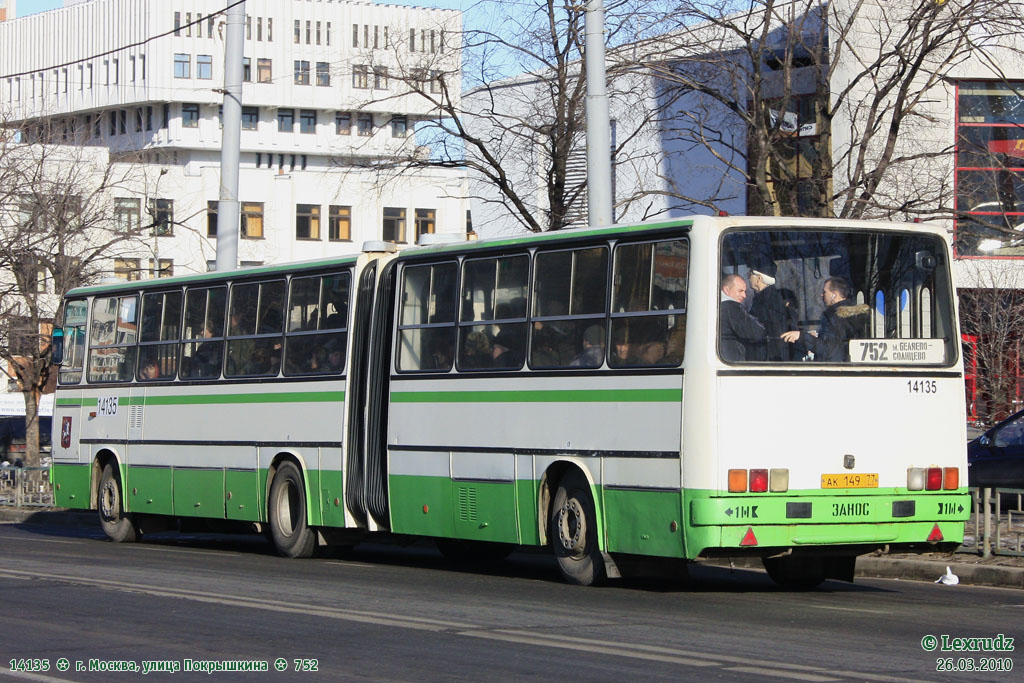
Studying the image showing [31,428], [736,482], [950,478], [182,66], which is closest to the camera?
[736,482]

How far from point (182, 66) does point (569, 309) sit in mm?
97208

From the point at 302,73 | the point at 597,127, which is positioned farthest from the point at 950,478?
the point at 302,73

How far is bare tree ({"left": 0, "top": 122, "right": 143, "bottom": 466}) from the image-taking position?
39.5 metres

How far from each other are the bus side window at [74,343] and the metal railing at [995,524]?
11.8 meters

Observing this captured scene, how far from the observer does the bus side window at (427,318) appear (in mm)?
15242

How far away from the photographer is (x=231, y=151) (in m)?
22.4

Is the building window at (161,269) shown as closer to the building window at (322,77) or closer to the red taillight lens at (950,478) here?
the red taillight lens at (950,478)

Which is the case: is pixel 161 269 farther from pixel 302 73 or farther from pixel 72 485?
pixel 302 73

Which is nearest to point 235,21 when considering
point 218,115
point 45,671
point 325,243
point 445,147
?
point 445,147

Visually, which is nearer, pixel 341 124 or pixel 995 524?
pixel 995 524

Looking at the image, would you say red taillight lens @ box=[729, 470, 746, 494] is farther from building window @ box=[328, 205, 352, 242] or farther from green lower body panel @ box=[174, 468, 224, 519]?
building window @ box=[328, 205, 352, 242]

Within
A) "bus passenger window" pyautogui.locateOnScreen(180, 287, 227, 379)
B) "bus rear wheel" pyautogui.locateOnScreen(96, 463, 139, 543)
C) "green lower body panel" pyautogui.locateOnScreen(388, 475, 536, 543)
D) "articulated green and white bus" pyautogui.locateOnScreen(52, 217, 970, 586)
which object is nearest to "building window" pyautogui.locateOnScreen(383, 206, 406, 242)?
"bus rear wheel" pyautogui.locateOnScreen(96, 463, 139, 543)

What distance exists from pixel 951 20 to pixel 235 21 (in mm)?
9972

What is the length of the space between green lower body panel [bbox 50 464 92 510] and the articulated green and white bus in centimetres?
394
